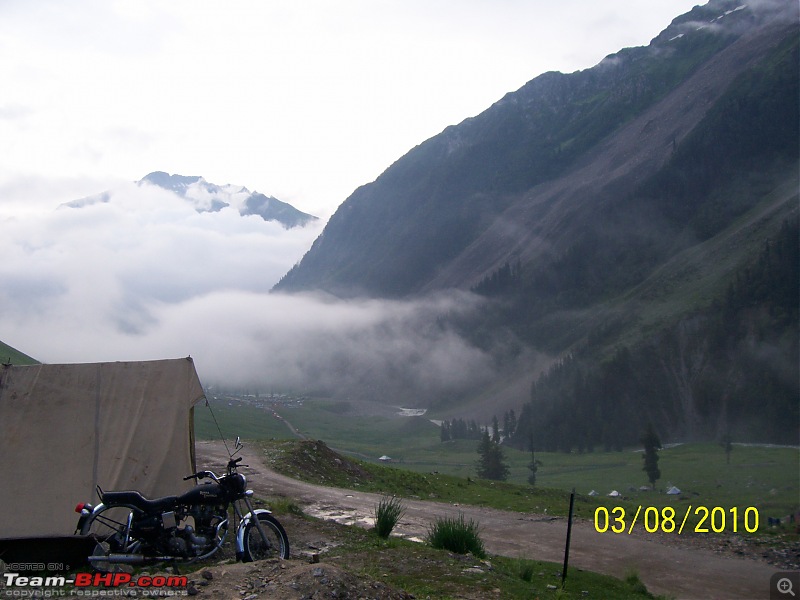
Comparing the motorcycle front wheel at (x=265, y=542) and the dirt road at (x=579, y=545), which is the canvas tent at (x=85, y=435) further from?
the dirt road at (x=579, y=545)

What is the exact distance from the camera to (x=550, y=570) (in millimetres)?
15258

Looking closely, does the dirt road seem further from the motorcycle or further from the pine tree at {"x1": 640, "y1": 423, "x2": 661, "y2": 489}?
the pine tree at {"x1": 640, "y1": 423, "x2": 661, "y2": 489}

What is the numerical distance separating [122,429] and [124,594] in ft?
18.3

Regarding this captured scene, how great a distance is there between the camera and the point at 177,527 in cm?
1115

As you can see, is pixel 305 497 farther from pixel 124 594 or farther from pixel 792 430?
pixel 792 430

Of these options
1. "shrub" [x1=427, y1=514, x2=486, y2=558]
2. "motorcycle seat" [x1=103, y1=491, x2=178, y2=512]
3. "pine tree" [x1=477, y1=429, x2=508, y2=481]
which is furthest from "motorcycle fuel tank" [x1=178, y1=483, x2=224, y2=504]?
"pine tree" [x1=477, y1=429, x2=508, y2=481]

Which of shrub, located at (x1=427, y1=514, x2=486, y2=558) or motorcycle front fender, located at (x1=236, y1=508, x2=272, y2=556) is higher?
motorcycle front fender, located at (x1=236, y1=508, x2=272, y2=556)

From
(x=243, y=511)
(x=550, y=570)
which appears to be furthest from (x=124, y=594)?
(x=550, y=570)

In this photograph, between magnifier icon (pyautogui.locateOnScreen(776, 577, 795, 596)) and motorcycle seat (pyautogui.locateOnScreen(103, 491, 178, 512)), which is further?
magnifier icon (pyautogui.locateOnScreen(776, 577, 795, 596))

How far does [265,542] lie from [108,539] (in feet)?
8.37

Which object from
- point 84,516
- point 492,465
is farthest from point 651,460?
point 84,516

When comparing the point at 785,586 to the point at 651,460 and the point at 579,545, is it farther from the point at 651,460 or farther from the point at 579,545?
the point at 651,460

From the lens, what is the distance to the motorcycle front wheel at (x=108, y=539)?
10258 millimetres

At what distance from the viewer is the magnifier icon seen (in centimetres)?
1484
